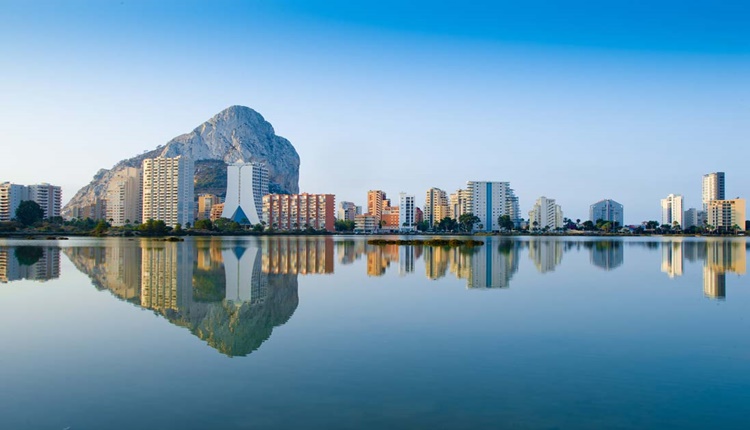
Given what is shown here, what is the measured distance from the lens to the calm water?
7.75 metres

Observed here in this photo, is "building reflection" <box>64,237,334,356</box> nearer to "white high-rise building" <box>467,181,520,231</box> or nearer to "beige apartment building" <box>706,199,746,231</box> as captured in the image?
"white high-rise building" <box>467,181,520,231</box>

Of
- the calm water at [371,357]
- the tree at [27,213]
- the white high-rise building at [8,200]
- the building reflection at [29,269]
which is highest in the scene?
the white high-rise building at [8,200]

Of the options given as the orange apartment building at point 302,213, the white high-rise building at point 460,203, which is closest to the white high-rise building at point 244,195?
the orange apartment building at point 302,213

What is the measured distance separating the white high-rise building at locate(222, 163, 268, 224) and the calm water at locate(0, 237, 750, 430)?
148709mm

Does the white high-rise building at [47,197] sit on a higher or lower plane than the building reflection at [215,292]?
higher

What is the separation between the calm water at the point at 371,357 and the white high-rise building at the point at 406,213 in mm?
164882

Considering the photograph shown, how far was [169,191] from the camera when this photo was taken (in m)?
158

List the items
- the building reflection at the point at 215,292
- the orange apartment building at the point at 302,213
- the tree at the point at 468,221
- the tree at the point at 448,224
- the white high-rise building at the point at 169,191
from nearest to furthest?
the building reflection at the point at 215,292 < the white high-rise building at the point at 169,191 < the tree at the point at 468,221 < the tree at the point at 448,224 < the orange apartment building at the point at 302,213

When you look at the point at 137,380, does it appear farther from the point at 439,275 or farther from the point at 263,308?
the point at 439,275

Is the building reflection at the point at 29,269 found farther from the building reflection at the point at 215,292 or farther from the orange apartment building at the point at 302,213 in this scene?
the orange apartment building at the point at 302,213

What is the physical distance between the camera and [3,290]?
2198cm

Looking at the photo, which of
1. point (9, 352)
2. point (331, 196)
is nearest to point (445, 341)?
point (9, 352)

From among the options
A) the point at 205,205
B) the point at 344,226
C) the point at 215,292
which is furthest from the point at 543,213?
the point at 215,292

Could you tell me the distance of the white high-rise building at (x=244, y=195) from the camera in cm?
17038
